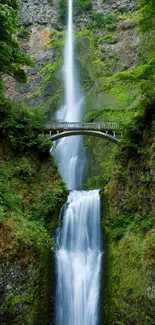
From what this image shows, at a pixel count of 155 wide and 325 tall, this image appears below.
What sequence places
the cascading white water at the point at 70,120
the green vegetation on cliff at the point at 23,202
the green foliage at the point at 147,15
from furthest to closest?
1. the cascading white water at the point at 70,120
2. the green foliage at the point at 147,15
3. the green vegetation on cliff at the point at 23,202

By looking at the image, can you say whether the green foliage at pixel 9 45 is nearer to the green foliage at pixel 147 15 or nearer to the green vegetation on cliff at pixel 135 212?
the green vegetation on cliff at pixel 135 212

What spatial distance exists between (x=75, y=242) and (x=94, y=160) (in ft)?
40.5

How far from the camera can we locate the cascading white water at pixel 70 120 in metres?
26.0

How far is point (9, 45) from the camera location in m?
15.4

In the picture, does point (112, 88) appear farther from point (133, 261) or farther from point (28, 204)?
point (133, 261)

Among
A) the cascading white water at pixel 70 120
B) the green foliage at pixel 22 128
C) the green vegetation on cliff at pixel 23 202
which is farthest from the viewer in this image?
the cascading white water at pixel 70 120

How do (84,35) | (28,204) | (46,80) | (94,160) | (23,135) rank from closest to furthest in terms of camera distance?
1. (28,204)
2. (23,135)
3. (94,160)
4. (46,80)
5. (84,35)

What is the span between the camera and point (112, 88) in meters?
31.8

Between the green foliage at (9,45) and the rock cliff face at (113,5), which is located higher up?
the rock cliff face at (113,5)

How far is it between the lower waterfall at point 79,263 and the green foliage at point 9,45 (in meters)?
8.22

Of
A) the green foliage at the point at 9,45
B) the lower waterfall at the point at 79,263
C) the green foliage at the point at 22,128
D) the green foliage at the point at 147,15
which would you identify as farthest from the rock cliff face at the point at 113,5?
the lower waterfall at the point at 79,263

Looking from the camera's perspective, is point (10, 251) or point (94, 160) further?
point (94, 160)

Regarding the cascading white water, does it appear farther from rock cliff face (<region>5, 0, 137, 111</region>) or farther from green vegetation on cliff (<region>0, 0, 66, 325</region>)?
green vegetation on cliff (<region>0, 0, 66, 325</region>)

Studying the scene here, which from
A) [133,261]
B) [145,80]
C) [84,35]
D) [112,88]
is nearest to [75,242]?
[133,261]
